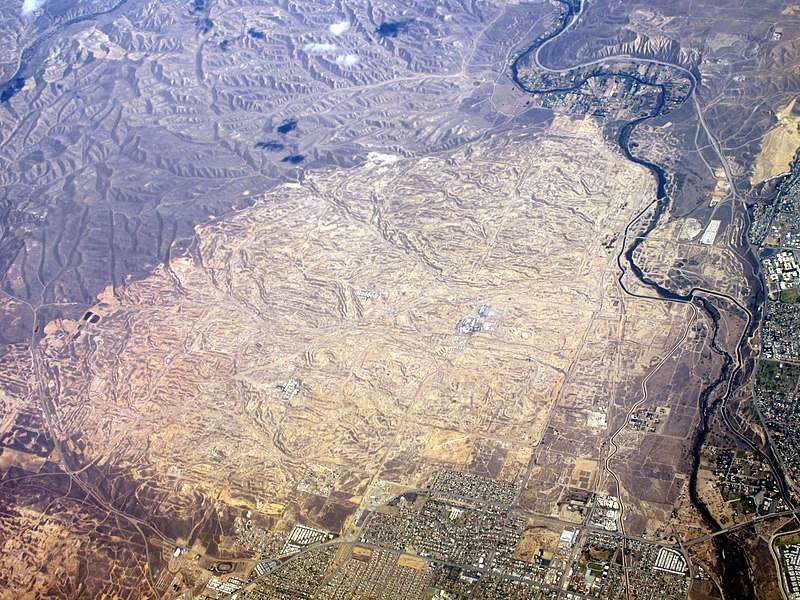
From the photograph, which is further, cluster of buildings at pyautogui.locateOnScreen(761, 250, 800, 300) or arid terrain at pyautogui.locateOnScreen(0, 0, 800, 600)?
cluster of buildings at pyautogui.locateOnScreen(761, 250, 800, 300)

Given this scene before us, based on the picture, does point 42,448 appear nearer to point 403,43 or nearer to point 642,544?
point 642,544

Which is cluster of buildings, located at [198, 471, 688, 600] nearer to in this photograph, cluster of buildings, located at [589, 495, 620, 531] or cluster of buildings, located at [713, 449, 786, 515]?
cluster of buildings, located at [589, 495, 620, 531]

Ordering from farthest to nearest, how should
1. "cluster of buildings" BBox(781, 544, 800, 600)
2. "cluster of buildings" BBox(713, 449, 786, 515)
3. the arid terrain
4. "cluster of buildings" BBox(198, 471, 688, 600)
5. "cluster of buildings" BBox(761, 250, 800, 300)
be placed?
"cluster of buildings" BBox(761, 250, 800, 300)
the arid terrain
"cluster of buildings" BBox(713, 449, 786, 515)
"cluster of buildings" BBox(198, 471, 688, 600)
"cluster of buildings" BBox(781, 544, 800, 600)

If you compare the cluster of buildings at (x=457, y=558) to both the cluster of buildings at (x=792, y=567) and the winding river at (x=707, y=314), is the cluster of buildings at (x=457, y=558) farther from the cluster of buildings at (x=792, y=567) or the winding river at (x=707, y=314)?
the cluster of buildings at (x=792, y=567)

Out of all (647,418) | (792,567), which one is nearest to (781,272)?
(647,418)

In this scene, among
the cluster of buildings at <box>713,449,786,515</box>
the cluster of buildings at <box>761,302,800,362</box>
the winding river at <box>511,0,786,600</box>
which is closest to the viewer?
the winding river at <box>511,0,786,600</box>

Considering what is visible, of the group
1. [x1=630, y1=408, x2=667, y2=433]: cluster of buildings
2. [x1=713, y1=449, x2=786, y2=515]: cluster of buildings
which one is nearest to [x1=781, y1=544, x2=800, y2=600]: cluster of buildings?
[x1=713, y1=449, x2=786, y2=515]: cluster of buildings

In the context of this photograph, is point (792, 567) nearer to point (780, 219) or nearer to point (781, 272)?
point (781, 272)

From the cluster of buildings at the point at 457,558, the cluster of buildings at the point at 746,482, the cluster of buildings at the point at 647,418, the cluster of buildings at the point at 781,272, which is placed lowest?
the cluster of buildings at the point at 457,558

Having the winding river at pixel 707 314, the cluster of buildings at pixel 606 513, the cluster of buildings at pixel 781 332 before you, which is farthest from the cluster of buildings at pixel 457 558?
the cluster of buildings at pixel 781 332

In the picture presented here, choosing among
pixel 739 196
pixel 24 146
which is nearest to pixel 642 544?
pixel 739 196

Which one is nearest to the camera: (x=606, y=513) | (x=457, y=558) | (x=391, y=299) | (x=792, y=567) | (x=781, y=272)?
(x=792, y=567)
